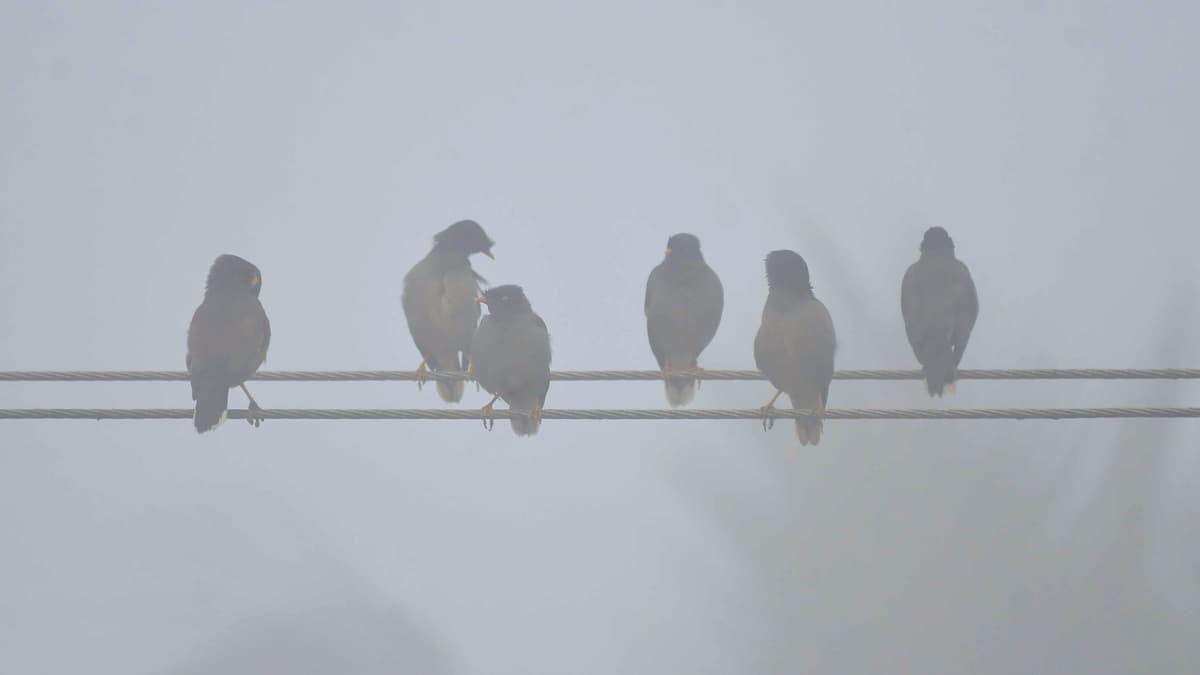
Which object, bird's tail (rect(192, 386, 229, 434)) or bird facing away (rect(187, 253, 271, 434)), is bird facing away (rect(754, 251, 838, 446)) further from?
bird's tail (rect(192, 386, 229, 434))

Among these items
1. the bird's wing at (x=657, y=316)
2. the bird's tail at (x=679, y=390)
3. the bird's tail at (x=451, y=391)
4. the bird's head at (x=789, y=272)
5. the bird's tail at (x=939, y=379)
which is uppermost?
the bird's head at (x=789, y=272)

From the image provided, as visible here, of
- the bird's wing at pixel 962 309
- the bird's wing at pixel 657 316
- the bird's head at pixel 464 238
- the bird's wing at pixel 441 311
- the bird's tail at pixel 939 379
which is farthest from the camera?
the bird's head at pixel 464 238

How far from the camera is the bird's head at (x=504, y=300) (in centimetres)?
643

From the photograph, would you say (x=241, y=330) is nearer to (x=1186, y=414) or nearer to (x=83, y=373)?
(x=83, y=373)

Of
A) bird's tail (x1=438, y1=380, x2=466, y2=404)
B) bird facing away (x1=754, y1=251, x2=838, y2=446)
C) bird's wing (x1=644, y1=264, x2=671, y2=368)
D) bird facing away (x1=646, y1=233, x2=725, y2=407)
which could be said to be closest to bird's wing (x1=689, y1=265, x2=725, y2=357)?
bird facing away (x1=646, y1=233, x2=725, y2=407)

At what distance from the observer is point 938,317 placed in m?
6.55

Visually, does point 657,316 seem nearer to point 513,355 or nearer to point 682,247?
point 682,247

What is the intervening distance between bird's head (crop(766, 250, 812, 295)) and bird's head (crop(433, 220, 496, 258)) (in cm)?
183

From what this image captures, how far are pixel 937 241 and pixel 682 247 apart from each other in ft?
4.58

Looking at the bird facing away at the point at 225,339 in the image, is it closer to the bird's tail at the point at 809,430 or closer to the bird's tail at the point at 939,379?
the bird's tail at the point at 809,430

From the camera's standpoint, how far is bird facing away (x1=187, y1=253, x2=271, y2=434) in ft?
19.3

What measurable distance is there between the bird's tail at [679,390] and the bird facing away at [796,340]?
23.5 inches

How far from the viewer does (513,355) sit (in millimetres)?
6309

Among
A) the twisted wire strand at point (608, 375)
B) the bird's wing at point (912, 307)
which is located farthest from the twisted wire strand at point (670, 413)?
the bird's wing at point (912, 307)
